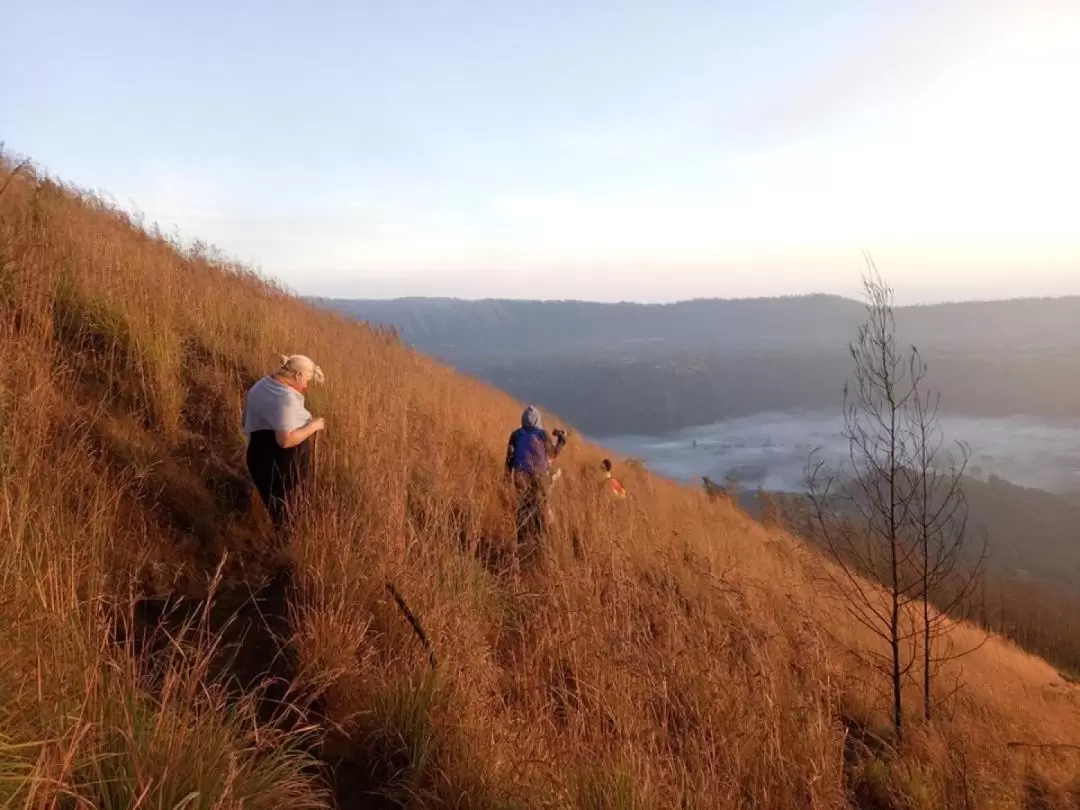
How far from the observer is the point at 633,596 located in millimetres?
3623

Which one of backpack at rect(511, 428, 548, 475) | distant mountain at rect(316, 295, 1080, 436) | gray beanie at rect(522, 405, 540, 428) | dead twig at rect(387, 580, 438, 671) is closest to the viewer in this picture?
dead twig at rect(387, 580, 438, 671)

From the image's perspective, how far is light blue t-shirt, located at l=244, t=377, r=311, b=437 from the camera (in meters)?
4.27

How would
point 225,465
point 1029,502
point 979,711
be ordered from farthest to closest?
point 1029,502
point 979,711
point 225,465

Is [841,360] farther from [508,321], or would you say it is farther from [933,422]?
[933,422]

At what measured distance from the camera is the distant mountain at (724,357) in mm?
97500

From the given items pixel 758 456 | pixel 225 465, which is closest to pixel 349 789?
pixel 225 465

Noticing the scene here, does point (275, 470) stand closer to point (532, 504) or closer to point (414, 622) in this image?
point (414, 622)

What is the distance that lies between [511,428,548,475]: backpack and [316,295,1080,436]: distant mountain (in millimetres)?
56840

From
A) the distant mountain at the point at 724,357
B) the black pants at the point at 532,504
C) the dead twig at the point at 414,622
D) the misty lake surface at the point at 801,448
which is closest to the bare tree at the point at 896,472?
the black pants at the point at 532,504

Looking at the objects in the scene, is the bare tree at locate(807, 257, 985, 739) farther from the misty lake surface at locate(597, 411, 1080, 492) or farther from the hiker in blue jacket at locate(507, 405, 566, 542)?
the misty lake surface at locate(597, 411, 1080, 492)

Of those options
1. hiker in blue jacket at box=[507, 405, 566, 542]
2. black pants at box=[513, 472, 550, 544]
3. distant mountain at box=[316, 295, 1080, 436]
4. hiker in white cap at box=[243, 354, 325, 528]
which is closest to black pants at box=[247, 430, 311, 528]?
hiker in white cap at box=[243, 354, 325, 528]

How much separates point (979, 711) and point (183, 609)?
6946mm

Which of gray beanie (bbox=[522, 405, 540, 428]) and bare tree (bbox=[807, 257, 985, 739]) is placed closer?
bare tree (bbox=[807, 257, 985, 739])

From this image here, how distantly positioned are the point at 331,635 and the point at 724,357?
429ft
